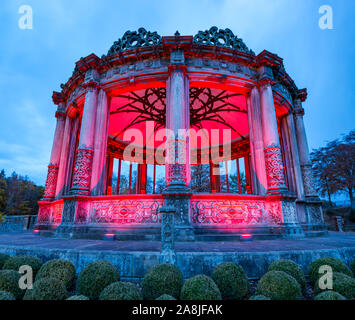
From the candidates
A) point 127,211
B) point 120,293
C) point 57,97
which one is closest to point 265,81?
point 127,211

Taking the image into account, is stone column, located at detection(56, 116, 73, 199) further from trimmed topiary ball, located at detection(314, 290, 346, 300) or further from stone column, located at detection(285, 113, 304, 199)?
stone column, located at detection(285, 113, 304, 199)

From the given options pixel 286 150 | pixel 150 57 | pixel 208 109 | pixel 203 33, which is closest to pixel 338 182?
pixel 286 150

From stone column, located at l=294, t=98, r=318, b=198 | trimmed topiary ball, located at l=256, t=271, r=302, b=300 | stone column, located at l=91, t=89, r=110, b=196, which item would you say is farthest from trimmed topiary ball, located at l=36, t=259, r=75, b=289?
stone column, located at l=294, t=98, r=318, b=198

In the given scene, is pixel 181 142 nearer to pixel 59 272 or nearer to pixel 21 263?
pixel 59 272

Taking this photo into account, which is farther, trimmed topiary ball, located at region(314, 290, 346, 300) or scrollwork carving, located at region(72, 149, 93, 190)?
scrollwork carving, located at region(72, 149, 93, 190)

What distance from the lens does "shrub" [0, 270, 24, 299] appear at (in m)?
2.40

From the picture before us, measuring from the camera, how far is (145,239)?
20.0ft

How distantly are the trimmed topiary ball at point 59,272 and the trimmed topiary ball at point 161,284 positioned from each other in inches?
48.6

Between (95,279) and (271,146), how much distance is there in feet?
25.0

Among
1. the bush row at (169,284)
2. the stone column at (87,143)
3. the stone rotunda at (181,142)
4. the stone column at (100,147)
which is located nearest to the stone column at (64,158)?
the stone rotunda at (181,142)

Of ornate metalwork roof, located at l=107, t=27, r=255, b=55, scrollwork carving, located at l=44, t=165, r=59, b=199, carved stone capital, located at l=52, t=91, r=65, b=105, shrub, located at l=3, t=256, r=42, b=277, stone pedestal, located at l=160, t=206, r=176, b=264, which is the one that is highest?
ornate metalwork roof, located at l=107, t=27, r=255, b=55

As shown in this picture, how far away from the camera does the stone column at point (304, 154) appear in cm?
998

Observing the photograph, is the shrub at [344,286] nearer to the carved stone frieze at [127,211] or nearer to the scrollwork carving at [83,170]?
the carved stone frieze at [127,211]

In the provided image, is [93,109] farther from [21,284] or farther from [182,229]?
[21,284]
